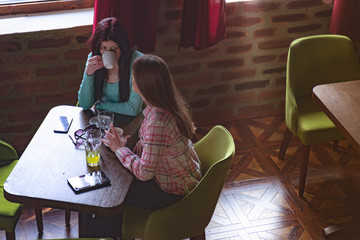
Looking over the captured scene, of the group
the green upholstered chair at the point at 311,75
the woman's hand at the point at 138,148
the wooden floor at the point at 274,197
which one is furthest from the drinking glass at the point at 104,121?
the green upholstered chair at the point at 311,75

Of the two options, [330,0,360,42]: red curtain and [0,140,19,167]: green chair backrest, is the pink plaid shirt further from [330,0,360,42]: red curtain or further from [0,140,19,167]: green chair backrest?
[330,0,360,42]: red curtain

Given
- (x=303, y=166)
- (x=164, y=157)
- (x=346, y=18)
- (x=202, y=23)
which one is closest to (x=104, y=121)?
(x=164, y=157)

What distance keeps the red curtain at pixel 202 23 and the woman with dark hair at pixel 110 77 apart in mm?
700

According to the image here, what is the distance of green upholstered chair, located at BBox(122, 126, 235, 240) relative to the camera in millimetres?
2244

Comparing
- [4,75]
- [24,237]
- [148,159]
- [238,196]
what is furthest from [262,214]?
[4,75]

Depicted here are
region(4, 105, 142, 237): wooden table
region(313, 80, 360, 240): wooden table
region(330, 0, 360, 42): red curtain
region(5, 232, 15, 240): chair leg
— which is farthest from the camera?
region(330, 0, 360, 42): red curtain

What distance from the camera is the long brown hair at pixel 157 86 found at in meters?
2.25

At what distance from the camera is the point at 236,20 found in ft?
12.0

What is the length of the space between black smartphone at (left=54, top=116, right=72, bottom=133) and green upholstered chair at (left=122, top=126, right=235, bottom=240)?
52 cm

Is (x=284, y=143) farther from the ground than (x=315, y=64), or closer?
closer

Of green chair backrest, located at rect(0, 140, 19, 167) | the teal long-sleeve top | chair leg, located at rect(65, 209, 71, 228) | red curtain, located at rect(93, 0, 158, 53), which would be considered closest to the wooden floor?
chair leg, located at rect(65, 209, 71, 228)

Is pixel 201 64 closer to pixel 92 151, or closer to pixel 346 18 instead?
pixel 346 18

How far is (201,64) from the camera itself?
12.3 ft

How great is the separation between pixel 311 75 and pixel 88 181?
1.81 metres
